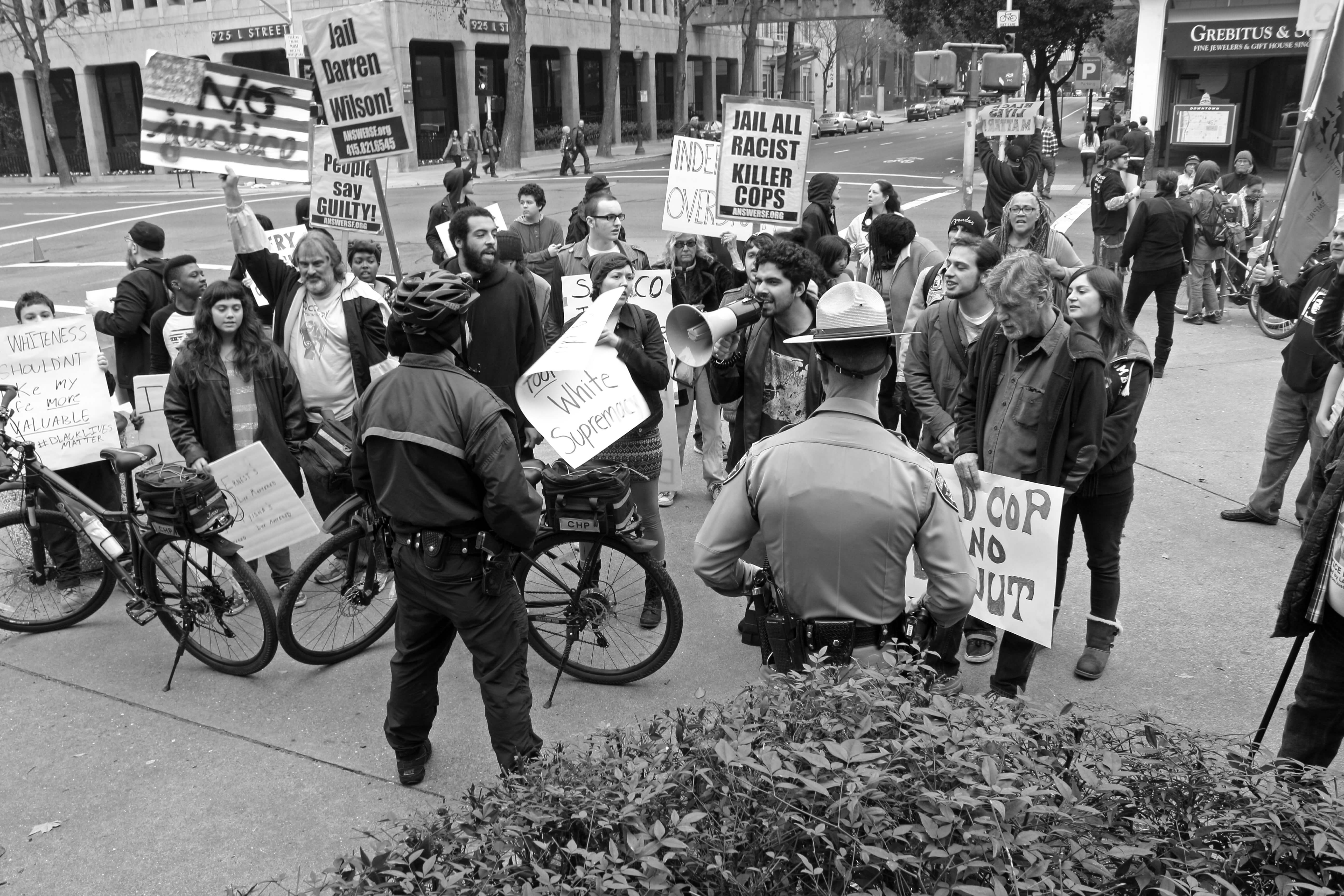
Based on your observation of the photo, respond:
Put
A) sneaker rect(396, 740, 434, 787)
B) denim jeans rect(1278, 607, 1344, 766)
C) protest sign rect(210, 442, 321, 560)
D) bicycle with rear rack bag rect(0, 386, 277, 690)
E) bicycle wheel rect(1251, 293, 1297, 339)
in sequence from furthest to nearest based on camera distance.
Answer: bicycle wheel rect(1251, 293, 1297, 339) < protest sign rect(210, 442, 321, 560) < bicycle with rear rack bag rect(0, 386, 277, 690) < sneaker rect(396, 740, 434, 787) < denim jeans rect(1278, 607, 1344, 766)

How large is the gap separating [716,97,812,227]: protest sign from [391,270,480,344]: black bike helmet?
171 inches

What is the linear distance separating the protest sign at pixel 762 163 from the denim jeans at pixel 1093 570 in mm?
Answer: 3685

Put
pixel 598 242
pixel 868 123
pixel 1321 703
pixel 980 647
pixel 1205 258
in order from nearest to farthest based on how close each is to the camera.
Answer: pixel 1321 703 → pixel 980 647 → pixel 598 242 → pixel 1205 258 → pixel 868 123

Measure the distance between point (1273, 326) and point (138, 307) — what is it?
38.0 ft

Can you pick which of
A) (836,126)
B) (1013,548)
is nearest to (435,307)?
(1013,548)

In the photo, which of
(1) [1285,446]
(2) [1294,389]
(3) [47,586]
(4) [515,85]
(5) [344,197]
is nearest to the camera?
(3) [47,586]

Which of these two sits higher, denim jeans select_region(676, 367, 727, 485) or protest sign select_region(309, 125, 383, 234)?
protest sign select_region(309, 125, 383, 234)

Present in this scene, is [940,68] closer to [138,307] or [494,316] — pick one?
[494,316]

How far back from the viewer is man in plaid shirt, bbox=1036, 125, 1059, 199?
23.3m

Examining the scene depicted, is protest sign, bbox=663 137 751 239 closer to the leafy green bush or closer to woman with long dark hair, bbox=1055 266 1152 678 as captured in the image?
woman with long dark hair, bbox=1055 266 1152 678

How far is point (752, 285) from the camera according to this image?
17.3ft

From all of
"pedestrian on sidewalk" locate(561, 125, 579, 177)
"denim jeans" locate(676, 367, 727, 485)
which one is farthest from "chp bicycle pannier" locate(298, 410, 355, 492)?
"pedestrian on sidewalk" locate(561, 125, 579, 177)

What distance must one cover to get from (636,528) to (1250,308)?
35.9 ft

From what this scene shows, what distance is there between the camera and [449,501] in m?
4.01
